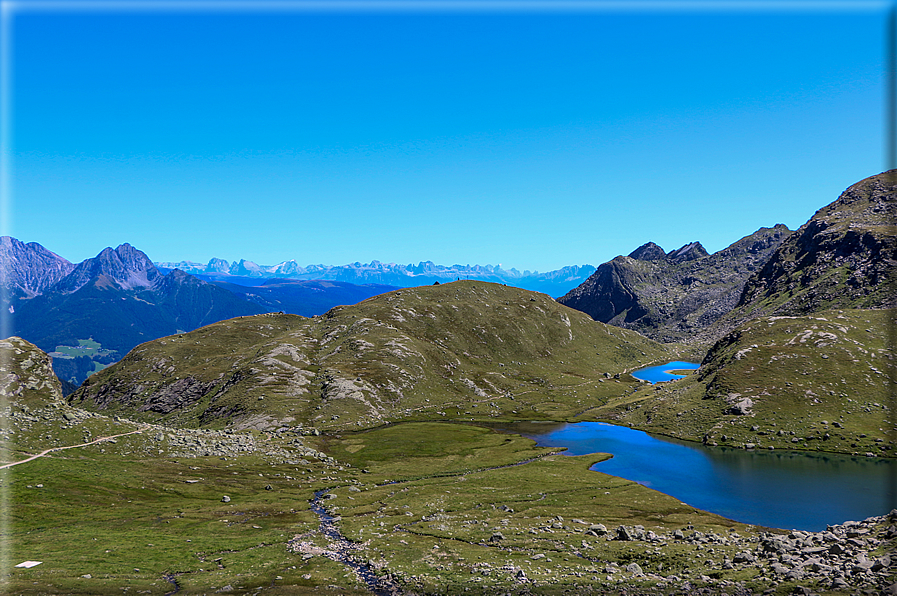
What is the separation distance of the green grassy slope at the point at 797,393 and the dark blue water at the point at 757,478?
8.19 m

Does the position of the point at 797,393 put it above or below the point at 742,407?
above

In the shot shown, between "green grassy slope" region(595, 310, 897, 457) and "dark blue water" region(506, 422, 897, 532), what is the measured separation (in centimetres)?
819

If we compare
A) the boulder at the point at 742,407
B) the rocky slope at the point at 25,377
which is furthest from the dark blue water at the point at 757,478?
the rocky slope at the point at 25,377

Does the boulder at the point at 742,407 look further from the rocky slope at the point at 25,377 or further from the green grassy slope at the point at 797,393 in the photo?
the rocky slope at the point at 25,377

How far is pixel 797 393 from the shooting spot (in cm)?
15888

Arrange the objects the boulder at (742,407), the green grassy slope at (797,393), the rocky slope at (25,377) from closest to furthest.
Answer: the rocky slope at (25,377)
the green grassy slope at (797,393)
the boulder at (742,407)

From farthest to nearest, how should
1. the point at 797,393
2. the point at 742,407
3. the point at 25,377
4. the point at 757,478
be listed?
the point at 742,407 → the point at 797,393 → the point at 757,478 → the point at 25,377

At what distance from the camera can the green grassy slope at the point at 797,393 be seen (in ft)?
474

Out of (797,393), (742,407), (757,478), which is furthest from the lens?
(742,407)

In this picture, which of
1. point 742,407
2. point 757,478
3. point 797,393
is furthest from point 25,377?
point 797,393

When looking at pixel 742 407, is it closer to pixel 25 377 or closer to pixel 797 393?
pixel 797 393

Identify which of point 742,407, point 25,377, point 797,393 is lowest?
point 742,407

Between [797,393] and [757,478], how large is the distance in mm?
55954

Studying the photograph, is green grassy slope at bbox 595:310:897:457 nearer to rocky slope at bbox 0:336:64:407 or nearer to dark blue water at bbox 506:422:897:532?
dark blue water at bbox 506:422:897:532
